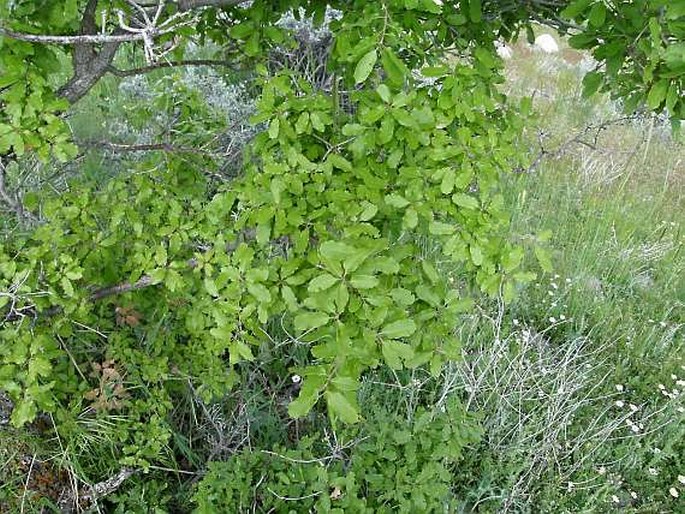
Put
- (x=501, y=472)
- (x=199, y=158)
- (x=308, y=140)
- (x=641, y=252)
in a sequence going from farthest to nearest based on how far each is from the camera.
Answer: (x=641, y=252) < (x=501, y=472) < (x=199, y=158) < (x=308, y=140)

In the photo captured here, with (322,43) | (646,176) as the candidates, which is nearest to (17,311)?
(322,43)

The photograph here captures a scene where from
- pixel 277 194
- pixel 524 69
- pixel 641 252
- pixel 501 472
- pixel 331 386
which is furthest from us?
pixel 524 69

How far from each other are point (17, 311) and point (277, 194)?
2.87 ft

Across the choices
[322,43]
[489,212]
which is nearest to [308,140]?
[489,212]

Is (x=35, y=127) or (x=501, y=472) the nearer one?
(x=35, y=127)

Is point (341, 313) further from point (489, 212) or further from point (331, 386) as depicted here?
point (489, 212)

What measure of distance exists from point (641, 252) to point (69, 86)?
3.27 m

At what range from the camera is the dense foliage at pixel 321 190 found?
4.02 feet

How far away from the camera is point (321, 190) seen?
4.34 feet

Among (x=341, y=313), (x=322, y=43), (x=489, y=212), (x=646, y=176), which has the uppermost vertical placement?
(x=489, y=212)

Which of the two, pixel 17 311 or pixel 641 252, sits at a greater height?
pixel 17 311

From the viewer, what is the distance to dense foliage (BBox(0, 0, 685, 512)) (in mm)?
1226

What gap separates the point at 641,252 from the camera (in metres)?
3.92

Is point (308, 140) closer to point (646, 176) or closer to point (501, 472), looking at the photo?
point (501, 472)
